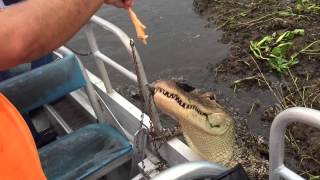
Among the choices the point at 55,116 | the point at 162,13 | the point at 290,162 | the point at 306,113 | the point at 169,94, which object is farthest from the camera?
the point at 162,13

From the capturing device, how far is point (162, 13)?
656cm

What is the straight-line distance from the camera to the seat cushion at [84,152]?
8.18 feet

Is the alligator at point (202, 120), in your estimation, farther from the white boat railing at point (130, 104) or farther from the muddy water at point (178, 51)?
the muddy water at point (178, 51)

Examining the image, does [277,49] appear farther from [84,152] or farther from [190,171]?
[190,171]

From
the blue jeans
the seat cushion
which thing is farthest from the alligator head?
the blue jeans

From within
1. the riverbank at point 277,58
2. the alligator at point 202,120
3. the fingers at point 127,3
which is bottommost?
the riverbank at point 277,58

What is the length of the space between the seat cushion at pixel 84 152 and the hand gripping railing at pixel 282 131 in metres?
0.99

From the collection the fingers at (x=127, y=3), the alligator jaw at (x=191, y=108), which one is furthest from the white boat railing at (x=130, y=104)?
the fingers at (x=127, y=3)

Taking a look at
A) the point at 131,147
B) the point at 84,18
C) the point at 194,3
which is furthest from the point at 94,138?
the point at 194,3

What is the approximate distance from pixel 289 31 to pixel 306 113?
3829 millimetres

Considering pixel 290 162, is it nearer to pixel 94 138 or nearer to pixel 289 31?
pixel 94 138

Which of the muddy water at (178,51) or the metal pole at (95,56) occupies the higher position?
the metal pole at (95,56)

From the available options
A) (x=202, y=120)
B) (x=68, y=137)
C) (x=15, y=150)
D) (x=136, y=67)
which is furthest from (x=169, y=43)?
(x=15, y=150)

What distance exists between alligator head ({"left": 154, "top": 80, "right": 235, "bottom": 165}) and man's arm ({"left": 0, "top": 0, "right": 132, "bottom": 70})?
0.86m
